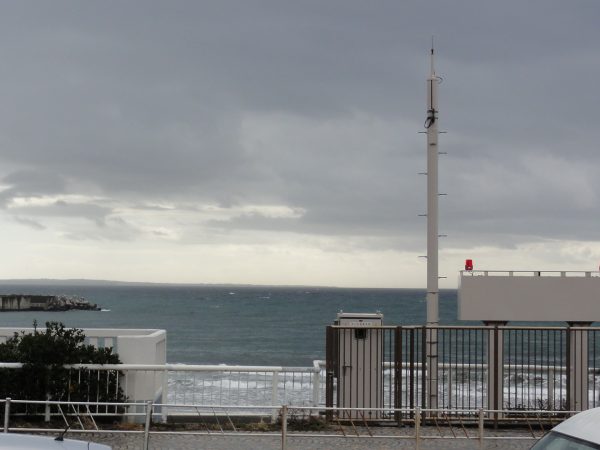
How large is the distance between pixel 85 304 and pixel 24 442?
149968 mm

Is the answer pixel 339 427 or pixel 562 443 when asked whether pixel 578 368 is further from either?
pixel 562 443

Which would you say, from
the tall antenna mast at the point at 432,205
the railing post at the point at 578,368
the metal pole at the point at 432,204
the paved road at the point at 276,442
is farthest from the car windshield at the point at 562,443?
the tall antenna mast at the point at 432,205

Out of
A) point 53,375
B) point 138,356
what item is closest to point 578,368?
point 138,356

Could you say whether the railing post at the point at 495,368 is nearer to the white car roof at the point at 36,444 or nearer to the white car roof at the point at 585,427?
the white car roof at the point at 585,427

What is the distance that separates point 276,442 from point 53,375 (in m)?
3.69

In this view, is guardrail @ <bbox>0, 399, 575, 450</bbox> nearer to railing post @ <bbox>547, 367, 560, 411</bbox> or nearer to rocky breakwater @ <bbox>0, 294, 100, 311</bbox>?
railing post @ <bbox>547, 367, 560, 411</bbox>

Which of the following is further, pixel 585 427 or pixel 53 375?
pixel 53 375

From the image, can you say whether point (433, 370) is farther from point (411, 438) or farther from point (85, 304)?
point (85, 304)

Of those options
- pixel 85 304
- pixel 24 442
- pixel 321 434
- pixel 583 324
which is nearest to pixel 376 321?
pixel 321 434

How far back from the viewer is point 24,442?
615cm

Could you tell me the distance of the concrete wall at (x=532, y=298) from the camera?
14.9 metres

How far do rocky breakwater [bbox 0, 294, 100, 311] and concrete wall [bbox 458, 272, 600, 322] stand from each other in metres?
141

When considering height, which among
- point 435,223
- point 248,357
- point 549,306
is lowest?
point 248,357

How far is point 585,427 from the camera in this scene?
6121mm
